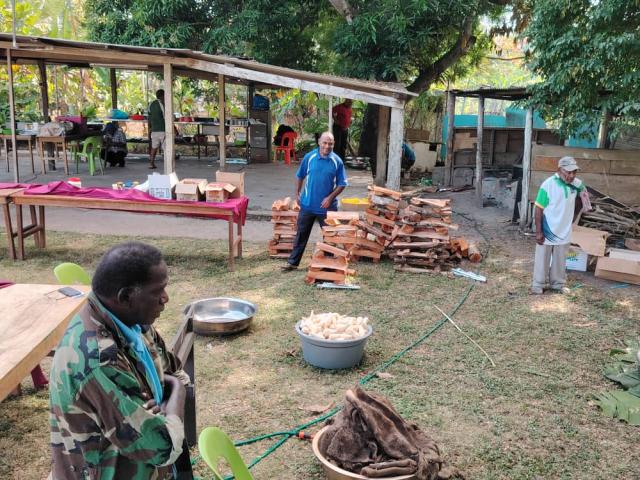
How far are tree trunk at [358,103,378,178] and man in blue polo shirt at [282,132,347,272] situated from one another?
11498 millimetres

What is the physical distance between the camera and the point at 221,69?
11984mm

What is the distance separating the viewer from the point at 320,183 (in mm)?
7941

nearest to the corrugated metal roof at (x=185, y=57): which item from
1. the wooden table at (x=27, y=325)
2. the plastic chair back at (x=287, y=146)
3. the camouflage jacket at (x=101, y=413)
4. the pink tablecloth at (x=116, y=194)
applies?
the pink tablecloth at (x=116, y=194)

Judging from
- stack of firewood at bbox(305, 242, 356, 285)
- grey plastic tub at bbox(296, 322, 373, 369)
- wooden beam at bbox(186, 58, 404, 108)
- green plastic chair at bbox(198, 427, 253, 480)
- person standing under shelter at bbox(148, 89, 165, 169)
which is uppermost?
wooden beam at bbox(186, 58, 404, 108)

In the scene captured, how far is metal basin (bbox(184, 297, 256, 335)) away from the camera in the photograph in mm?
5938

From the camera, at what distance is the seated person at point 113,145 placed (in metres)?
16.2

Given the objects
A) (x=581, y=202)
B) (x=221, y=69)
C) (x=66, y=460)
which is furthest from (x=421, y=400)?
(x=221, y=69)

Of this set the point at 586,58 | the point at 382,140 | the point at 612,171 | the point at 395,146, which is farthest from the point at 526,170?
the point at 382,140

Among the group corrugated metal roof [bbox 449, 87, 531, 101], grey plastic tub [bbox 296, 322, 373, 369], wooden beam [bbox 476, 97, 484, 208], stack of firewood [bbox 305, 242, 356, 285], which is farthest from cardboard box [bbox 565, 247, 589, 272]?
wooden beam [bbox 476, 97, 484, 208]

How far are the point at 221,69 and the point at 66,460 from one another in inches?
427

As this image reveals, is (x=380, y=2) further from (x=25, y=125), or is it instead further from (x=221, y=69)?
(x=25, y=125)

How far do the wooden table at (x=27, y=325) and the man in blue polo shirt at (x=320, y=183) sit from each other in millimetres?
4185

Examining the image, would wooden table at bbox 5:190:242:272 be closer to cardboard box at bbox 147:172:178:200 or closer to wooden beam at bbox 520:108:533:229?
cardboard box at bbox 147:172:178:200

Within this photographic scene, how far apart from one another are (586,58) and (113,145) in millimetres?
12319
